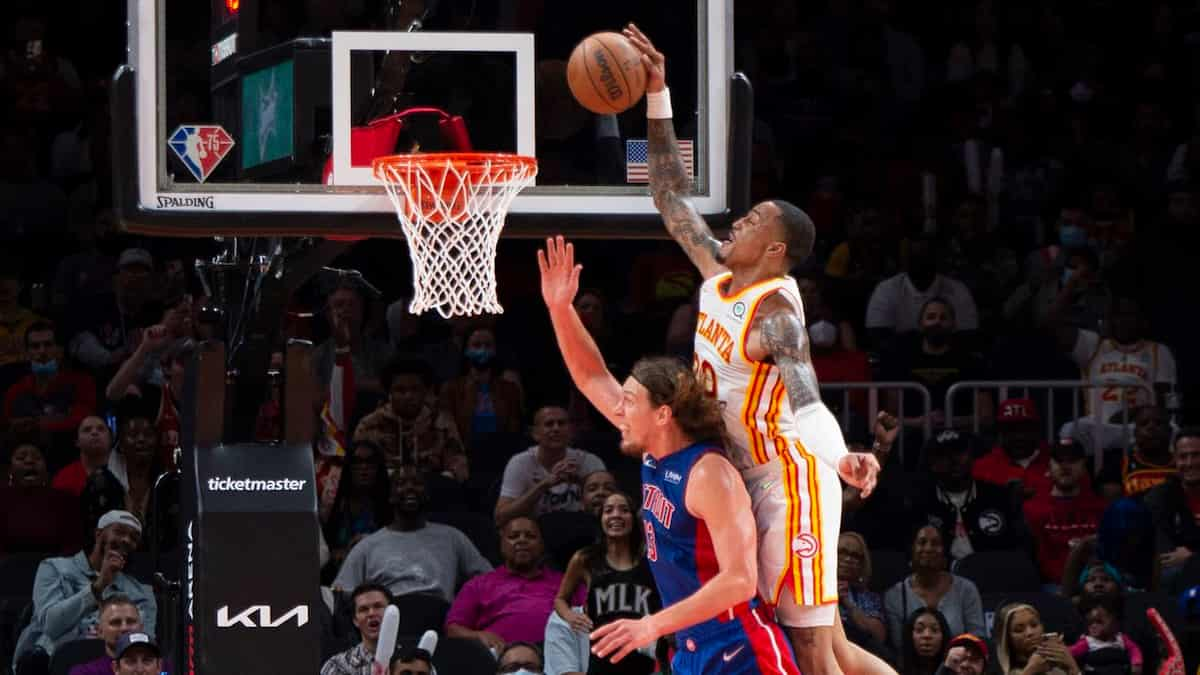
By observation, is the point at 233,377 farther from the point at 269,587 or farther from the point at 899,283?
the point at 899,283

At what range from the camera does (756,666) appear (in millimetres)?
6191

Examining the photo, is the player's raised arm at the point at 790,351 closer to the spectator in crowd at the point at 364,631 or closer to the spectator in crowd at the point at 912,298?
the spectator in crowd at the point at 364,631

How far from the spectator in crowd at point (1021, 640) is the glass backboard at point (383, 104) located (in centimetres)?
328

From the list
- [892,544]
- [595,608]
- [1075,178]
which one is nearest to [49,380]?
[595,608]

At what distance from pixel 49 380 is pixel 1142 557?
5.72 metres

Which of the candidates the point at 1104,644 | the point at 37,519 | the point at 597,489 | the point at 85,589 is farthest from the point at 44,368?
the point at 1104,644

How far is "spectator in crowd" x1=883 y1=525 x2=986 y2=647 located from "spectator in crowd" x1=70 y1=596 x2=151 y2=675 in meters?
3.51

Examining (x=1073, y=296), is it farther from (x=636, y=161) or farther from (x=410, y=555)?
(x=636, y=161)

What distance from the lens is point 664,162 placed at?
6.90 metres

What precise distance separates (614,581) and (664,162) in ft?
11.0

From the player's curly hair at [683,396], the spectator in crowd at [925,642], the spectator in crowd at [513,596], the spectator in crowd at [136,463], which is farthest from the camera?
the spectator in crowd at [136,463]

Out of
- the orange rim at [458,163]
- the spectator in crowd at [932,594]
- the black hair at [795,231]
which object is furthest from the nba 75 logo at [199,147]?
the spectator in crowd at [932,594]

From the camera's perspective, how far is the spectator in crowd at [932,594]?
1038 centimetres

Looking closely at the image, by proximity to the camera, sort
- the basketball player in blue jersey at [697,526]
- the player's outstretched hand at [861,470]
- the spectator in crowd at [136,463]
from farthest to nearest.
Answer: the spectator in crowd at [136,463] → the basketball player in blue jersey at [697,526] → the player's outstretched hand at [861,470]
